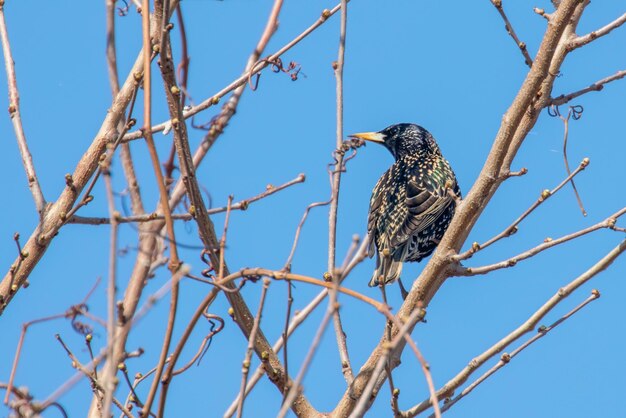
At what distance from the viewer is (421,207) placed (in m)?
6.87

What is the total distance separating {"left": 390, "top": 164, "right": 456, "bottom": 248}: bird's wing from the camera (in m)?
6.81

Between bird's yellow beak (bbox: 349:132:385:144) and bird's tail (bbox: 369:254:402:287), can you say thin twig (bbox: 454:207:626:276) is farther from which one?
bird's yellow beak (bbox: 349:132:385:144)

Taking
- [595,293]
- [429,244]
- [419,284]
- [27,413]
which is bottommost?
[27,413]

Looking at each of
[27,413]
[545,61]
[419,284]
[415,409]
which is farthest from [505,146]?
[27,413]

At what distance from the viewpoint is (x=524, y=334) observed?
137 inches

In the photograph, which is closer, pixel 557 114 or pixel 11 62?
pixel 11 62

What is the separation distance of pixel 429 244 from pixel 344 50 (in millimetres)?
3222

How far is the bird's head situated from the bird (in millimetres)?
245

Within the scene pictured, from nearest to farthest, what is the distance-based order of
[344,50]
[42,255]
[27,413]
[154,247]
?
[27,413]
[154,247]
[42,255]
[344,50]

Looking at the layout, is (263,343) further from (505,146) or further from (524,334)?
(505,146)

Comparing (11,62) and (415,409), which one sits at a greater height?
(11,62)

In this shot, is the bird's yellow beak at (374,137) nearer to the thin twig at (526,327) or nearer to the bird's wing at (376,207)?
the bird's wing at (376,207)

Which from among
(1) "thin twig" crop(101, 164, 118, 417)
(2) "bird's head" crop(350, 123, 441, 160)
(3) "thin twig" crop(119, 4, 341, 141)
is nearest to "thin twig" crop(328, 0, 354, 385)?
(3) "thin twig" crop(119, 4, 341, 141)

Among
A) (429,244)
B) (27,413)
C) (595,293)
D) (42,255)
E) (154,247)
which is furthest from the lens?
(429,244)
